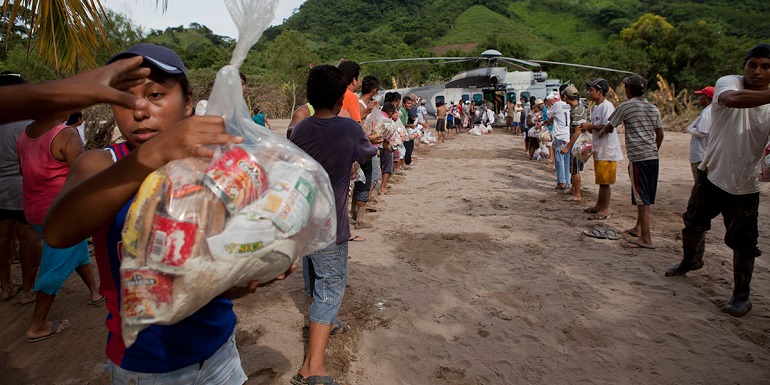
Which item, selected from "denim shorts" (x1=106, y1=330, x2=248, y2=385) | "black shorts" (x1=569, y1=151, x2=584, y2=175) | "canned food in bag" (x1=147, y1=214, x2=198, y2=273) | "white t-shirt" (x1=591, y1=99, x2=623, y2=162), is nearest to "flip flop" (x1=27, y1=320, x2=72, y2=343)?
"denim shorts" (x1=106, y1=330, x2=248, y2=385)

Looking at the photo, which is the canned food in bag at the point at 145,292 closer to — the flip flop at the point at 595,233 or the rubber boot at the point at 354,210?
the rubber boot at the point at 354,210

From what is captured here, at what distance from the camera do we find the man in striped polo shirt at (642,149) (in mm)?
5367

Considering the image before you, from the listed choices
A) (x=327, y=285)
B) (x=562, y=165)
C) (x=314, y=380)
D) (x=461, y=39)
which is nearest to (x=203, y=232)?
(x=327, y=285)

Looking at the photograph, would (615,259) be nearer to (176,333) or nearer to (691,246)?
(691,246)

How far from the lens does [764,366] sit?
3018mm

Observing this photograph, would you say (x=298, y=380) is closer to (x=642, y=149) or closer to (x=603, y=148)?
(x=642, y=149)

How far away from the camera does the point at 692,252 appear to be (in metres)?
4.29

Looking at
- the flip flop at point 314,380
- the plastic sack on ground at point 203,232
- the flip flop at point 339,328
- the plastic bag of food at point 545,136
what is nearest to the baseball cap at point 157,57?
the plastic sack on ground at point 203,232

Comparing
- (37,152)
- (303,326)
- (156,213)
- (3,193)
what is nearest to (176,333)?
(156,213)

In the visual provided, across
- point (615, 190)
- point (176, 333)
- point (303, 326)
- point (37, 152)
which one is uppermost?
point (37, 152)

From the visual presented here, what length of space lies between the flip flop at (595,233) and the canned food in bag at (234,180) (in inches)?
A: 217

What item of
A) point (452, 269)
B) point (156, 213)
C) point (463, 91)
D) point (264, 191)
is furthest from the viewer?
point (463, 91)

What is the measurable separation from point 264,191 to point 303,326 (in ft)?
8.56

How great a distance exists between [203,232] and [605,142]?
6398 millimetres
